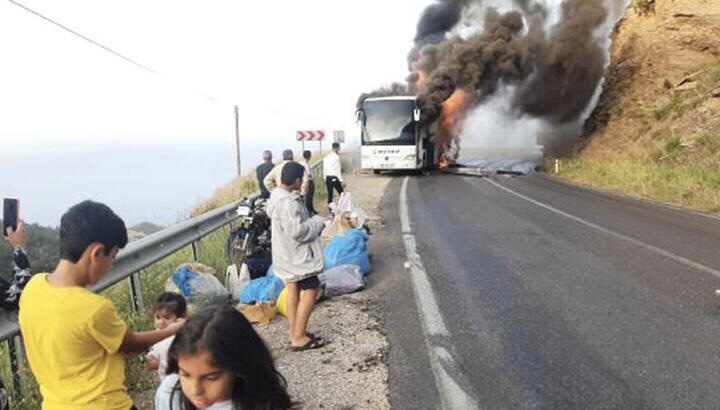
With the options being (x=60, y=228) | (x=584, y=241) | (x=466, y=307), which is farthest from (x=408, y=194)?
(x=60, y=228)

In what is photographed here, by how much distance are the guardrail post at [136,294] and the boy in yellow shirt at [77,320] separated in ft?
10.8

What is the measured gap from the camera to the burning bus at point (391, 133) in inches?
1089

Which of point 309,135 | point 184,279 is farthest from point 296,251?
point 309,135

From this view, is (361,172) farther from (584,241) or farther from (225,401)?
(225,401)

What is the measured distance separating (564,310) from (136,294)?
420cm

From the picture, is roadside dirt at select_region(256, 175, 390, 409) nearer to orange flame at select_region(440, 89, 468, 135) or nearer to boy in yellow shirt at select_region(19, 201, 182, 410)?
boy in yellow shirt at select_region(19, 201, 182, 410)

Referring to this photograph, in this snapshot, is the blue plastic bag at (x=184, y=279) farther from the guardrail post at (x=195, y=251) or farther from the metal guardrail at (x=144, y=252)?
the guardrail post at (x=195, y=251)

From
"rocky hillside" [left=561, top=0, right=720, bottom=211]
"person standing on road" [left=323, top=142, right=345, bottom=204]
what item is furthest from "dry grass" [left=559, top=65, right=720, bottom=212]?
"person standing on road" [left=323, top=142, right=345, bottom=204]

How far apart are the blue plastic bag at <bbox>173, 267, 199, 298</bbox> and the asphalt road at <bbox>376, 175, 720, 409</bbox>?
1966mm

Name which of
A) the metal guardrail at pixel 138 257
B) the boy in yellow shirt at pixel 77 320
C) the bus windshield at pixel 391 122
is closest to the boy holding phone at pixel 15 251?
the metal guardrail at pixel 138 257

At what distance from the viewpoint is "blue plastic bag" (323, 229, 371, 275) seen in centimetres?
818

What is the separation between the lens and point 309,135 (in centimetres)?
3122

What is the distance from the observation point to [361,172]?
31.4m

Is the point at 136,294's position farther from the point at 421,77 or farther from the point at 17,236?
the point at 421,77
